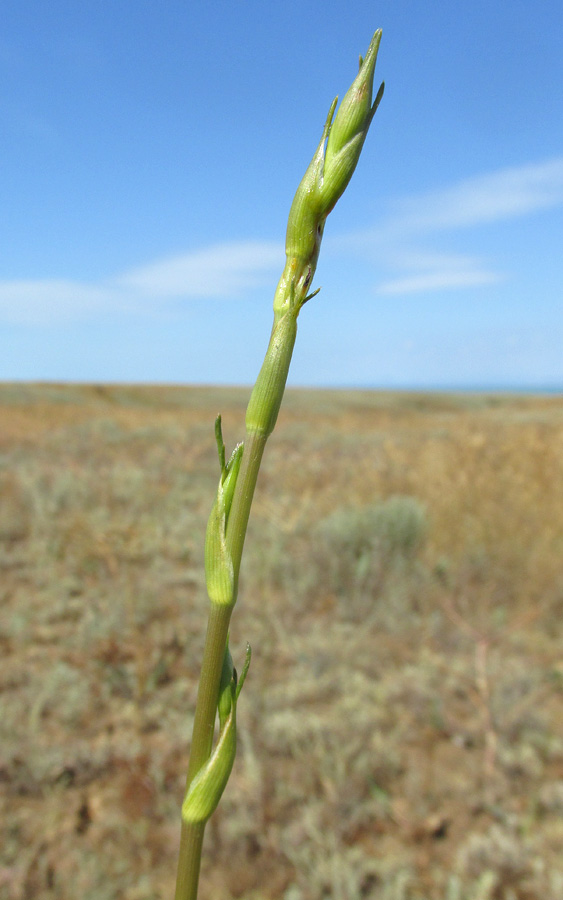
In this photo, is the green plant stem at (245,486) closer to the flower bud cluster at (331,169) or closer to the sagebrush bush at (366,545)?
the flower bud cluster at (331,169)

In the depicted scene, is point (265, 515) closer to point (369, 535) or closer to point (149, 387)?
point (369, 535)

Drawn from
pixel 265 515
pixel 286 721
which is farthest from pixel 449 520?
pixel 286 721

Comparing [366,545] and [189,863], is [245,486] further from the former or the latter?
[366,545]

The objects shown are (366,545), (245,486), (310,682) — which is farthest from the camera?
(366,545)

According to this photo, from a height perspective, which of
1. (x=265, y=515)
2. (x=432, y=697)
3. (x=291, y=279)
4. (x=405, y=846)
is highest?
(x=291, y=279)

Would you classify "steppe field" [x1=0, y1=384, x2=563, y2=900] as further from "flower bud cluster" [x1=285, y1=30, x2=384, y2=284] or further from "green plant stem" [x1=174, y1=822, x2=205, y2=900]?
"flower bud cluster" [x1=285, y1=30, x2=384, y2=284]

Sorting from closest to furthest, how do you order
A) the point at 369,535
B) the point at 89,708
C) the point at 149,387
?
1. the point at 89,708
2. the point at 369,535
3. the point at 149,387

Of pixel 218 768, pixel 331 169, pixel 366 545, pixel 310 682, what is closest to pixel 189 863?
pixel 218 768

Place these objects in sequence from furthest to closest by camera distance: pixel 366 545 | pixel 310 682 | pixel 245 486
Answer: pixel 366 545
pixel 310 682
pixel 245 486
